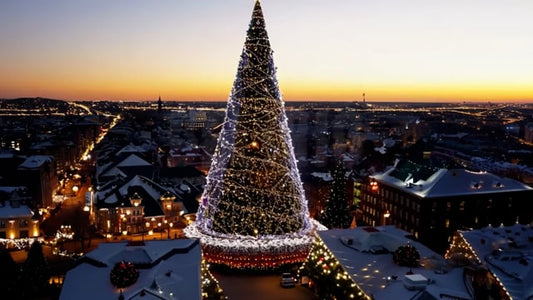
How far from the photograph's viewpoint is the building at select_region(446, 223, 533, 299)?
20.9 meters

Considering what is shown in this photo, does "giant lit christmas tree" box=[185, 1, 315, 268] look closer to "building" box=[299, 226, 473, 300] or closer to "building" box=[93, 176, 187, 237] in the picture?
"building" box=[299, 226, 473, 300]

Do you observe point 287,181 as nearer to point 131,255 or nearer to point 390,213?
point 131,255

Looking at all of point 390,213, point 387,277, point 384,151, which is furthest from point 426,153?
point 387,277

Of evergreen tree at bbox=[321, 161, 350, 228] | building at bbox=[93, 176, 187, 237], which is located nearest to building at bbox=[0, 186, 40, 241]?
building at bbox=[93, 176, 187, 237]

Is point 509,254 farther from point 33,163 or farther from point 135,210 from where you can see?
point 33,163

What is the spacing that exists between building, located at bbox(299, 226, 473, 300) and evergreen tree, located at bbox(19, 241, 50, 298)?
15.8 meters

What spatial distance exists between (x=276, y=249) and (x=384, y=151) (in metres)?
72.0

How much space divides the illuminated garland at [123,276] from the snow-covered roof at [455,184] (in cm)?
2903

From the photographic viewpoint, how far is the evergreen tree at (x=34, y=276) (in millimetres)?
27875

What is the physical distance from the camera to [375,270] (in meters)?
23.9

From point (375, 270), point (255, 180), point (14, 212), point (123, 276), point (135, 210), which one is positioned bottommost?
point (135, 210)

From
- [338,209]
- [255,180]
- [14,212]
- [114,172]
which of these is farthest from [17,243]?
[338,209]

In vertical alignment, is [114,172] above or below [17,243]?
above

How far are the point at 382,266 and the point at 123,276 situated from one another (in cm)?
1267
